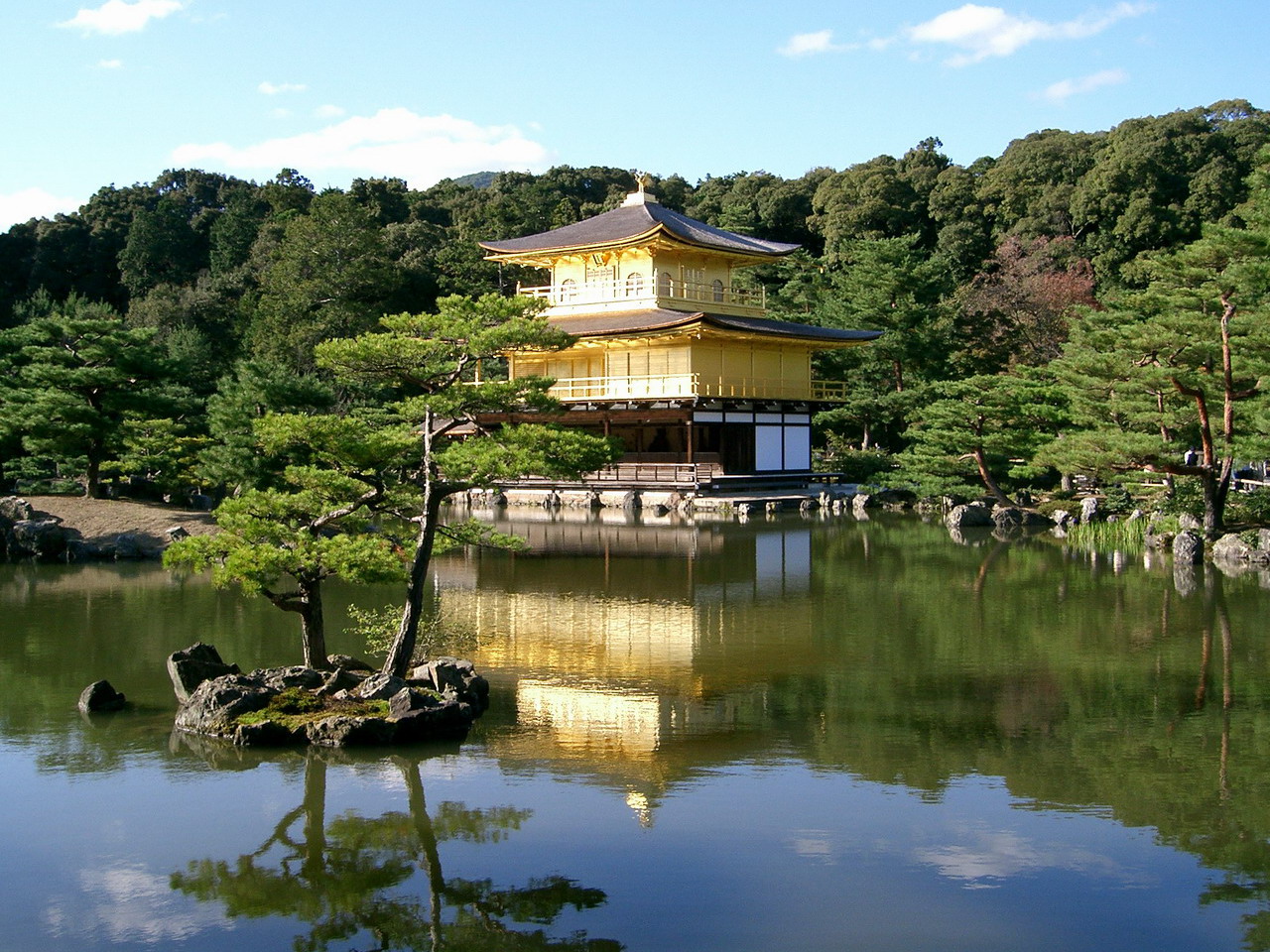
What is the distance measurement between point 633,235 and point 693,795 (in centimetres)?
2347

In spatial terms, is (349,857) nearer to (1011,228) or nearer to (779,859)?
(779,859)

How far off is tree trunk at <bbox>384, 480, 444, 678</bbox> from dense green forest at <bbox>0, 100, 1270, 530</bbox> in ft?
36.3

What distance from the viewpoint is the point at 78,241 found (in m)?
46.5

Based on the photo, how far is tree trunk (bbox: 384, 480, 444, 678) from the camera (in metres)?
8.70

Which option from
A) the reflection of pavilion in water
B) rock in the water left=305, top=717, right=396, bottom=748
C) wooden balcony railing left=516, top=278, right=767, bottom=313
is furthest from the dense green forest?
rock in the water left=305, top=717, right=396, bottom=748

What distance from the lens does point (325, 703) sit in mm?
8141

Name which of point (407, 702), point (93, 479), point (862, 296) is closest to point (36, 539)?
point (93, 479)

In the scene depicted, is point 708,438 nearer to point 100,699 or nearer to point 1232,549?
point 1232,549

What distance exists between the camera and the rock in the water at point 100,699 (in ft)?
28.5

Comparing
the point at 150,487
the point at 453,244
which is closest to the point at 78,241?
the point at 453,244

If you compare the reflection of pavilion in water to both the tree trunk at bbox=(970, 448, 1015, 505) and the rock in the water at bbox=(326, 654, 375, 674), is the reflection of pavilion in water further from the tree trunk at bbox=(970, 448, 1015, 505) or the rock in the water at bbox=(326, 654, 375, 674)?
the tree trunk at bbox=(970, 448, 1015, 505)

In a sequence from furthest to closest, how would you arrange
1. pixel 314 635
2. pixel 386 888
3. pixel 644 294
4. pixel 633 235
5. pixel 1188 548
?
pixel 644 294, pixel 633 235, pixel 1188 548, pixel 314 635, pixel 386 888

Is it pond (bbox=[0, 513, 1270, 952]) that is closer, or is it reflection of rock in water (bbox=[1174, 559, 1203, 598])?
pond (bbox=[0, 513, 1270, 952])

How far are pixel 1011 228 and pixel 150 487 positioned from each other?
102 feet
